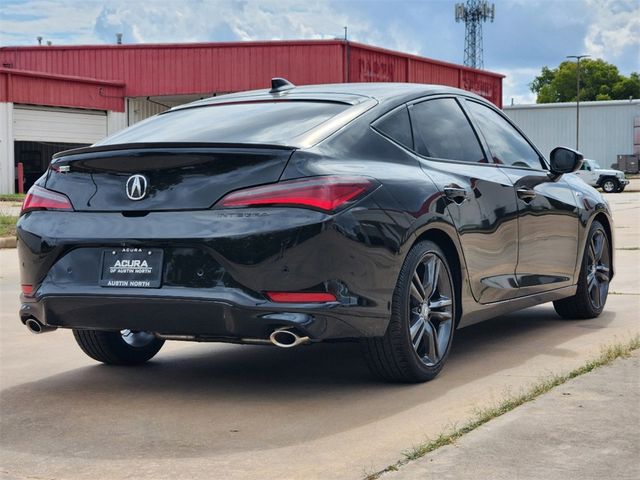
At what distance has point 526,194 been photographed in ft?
20.8

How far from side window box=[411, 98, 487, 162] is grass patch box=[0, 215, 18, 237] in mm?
10703

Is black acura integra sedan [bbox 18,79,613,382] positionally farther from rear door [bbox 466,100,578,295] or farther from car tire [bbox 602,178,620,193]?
car tire [bbox 602,178,620,193]

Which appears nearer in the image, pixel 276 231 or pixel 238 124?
pixel 276 231

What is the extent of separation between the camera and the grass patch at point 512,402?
12.7 ft

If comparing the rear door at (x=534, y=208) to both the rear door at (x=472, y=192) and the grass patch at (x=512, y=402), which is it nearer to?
the rear door at (x=472, y=192)

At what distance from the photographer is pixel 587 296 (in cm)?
729

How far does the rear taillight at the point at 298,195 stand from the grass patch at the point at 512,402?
3.57ft

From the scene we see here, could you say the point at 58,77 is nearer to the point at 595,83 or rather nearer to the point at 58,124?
the point at 58,124

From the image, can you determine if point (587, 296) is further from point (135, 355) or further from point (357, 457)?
point (357, 457)

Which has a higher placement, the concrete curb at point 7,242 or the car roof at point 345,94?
the car roof at point 345,94

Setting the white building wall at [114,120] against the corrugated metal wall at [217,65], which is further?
the white building wall at [114,120]

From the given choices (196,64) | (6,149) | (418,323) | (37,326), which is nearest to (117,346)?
(37,326)

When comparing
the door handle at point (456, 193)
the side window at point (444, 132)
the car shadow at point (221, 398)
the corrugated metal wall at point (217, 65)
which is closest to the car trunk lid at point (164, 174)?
the car shadow at point (221, 398)

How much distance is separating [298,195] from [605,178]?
4276 cm
